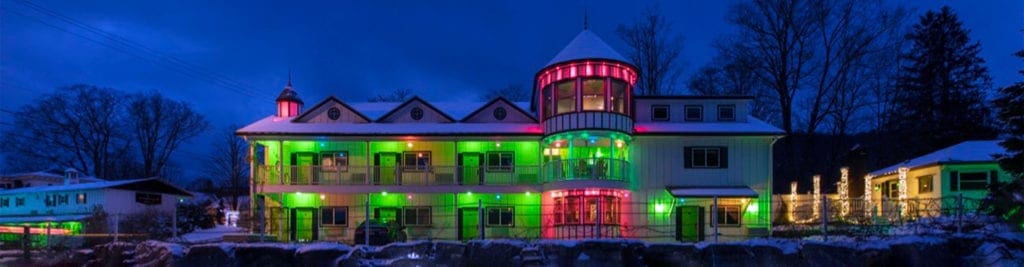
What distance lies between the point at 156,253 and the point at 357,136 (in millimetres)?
13657

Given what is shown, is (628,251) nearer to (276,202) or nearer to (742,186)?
(742,186)

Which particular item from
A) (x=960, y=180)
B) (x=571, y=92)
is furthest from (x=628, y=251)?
(x=960, y=180)

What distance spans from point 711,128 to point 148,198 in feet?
108

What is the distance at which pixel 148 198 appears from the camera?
39250 millimetres

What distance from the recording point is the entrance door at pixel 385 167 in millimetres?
26766

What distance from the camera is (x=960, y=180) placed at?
86.8ft

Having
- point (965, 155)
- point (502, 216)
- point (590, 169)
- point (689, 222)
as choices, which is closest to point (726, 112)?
point (689, 222)

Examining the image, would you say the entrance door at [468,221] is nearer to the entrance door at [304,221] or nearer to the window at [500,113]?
the window at [500,113]

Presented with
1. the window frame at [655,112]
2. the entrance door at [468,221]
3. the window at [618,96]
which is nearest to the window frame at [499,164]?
the entrance door at [468,221]

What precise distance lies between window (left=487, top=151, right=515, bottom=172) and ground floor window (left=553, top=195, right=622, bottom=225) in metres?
3.36

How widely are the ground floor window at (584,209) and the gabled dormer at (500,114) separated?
4380 mm

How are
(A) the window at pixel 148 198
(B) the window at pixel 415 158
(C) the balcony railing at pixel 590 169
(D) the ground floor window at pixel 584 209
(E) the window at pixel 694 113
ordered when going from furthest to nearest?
(A) the window at pixel 148 198
(B) the window at pixel 415 158
(E) the window at pixel 694 113
(D) the ground floor window at pixel 584 209
(C) the balcony railing at pixel 590 169

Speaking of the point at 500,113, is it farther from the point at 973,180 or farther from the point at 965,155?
the point at 973,180

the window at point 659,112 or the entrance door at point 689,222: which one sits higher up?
the window at point 659,112
